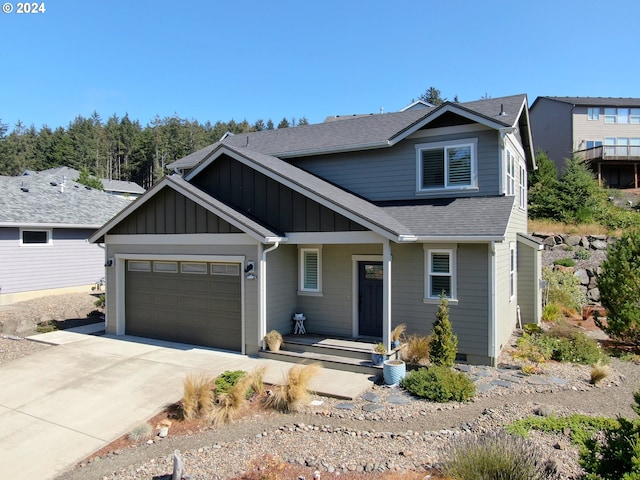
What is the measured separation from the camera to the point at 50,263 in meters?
19.8

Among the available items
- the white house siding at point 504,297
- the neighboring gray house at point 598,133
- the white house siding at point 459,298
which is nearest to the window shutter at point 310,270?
the white house siding at point 459,298

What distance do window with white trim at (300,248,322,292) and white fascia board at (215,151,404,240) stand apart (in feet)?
6.36

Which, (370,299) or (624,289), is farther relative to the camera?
(624,289)

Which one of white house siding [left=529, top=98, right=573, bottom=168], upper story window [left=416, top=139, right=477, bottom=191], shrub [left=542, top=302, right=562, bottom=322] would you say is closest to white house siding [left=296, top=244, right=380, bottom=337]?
upper story window [left=416, top=139, right=477, bottom=191]

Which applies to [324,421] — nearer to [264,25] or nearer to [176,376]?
[176,376]

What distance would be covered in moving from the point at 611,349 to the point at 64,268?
867 inches

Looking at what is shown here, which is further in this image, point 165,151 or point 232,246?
point 165,151

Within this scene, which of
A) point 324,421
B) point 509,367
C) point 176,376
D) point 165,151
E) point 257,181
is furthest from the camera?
point 165,151

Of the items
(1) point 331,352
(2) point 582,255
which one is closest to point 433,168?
(1) point 331,352

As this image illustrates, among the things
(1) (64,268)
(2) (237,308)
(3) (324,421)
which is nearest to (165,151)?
(1) (64,268)

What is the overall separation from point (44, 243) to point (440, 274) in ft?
58.6

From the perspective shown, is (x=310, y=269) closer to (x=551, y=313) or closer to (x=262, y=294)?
(x=262, y=294)

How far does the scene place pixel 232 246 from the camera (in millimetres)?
11391

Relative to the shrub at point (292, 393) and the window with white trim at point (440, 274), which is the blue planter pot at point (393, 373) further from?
the window with white trim at point (440, 274)
